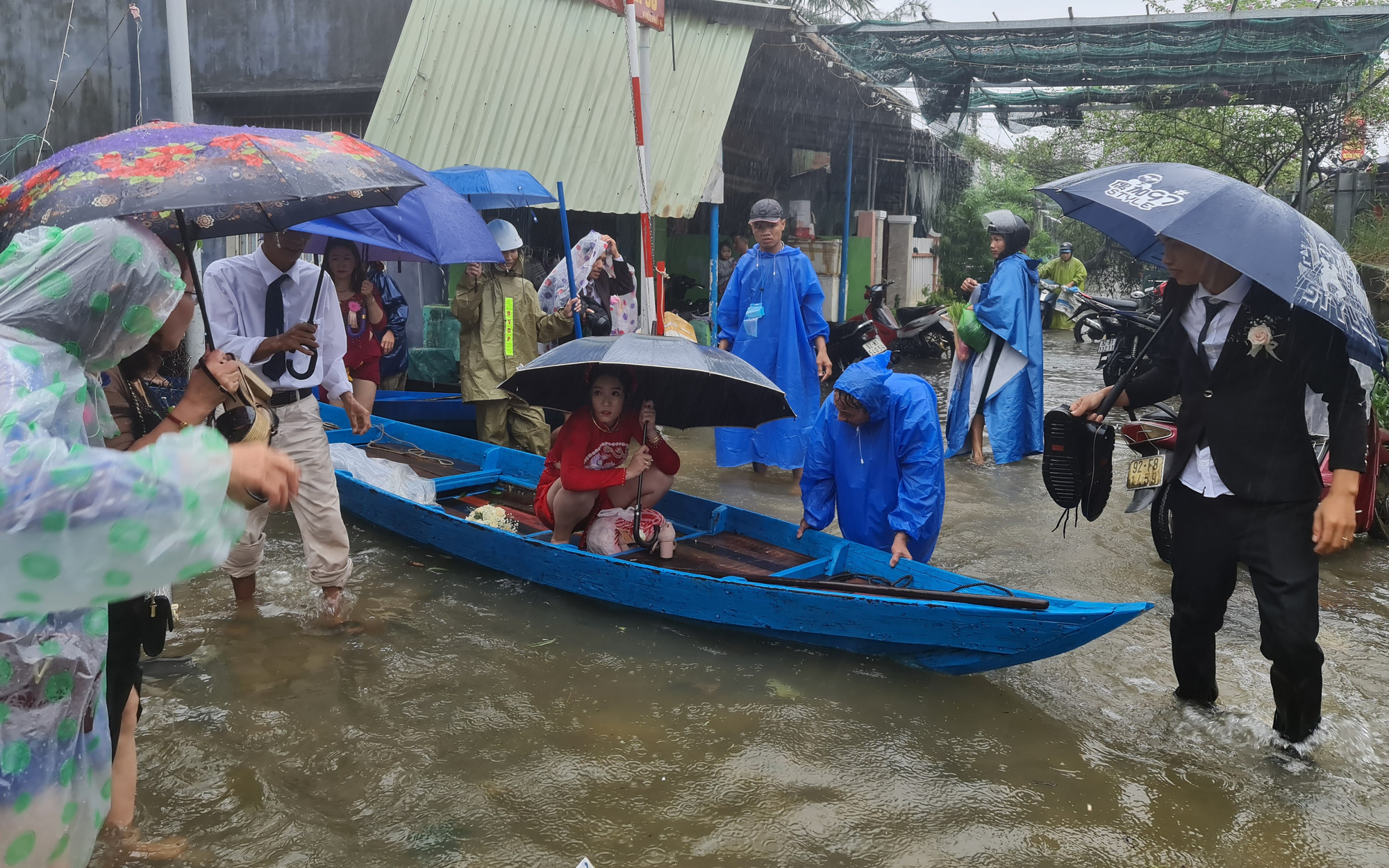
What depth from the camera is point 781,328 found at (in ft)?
24.7

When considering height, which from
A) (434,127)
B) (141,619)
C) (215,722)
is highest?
(434,127)

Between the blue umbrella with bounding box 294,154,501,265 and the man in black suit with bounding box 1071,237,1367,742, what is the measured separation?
3.31 meters

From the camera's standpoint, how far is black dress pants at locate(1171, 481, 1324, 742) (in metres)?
3.41

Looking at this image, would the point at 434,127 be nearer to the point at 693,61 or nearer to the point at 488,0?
the point at 488,0

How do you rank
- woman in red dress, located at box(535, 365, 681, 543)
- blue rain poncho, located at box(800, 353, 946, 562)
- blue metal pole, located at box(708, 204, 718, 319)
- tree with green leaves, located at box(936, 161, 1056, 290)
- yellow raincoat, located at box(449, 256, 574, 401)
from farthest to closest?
tree with green leaves, located at box(936, 161, 1056, 290), blue metal pole, located at box(708, 204, 718, 319), yellow raincoat, located at box(449, 256, 574, 401), woman in red dress, located at box(535, 365, 681, 543), blue rain poncho, located at box(800, 353, 946, 562)

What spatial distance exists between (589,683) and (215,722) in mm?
1479

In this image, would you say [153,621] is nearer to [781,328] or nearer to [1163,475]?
[1163,475]

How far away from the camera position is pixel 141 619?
2713mm

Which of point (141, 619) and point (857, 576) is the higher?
point (141, 619)

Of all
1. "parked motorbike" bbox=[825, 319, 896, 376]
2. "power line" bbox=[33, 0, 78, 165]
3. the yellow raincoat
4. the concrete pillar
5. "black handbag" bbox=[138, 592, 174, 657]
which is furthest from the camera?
the concrete pillar

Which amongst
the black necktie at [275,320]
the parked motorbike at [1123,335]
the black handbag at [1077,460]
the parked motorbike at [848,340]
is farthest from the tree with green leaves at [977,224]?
the black necktie at [275,320]

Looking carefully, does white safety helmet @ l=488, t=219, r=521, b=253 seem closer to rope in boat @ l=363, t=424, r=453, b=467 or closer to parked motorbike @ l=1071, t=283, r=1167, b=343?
rope in boat @ l=363, t=424, r=453, b=467

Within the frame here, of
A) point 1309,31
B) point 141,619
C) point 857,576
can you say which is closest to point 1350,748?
point 857,576

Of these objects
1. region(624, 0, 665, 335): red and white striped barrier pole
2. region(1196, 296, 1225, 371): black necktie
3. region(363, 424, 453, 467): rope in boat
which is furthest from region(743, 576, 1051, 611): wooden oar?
region(363, 424, 453, 467): rope in boat
